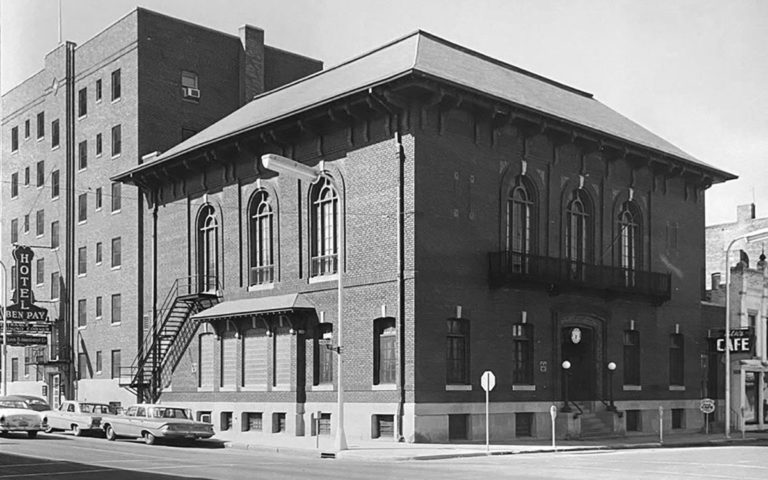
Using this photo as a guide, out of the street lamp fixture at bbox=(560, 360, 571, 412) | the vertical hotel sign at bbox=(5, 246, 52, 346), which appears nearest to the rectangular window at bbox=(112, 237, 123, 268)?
the vertical hotel sign at bbox=(5, 246, 52, 346)

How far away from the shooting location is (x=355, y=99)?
115 feet

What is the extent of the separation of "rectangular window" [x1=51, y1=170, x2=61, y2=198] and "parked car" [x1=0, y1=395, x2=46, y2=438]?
22348mm

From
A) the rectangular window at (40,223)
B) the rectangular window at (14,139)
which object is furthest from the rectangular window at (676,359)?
the rectangular window at (14,139)

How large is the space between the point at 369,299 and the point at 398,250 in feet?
7.75

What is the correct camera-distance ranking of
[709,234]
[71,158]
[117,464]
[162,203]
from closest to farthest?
1. [117,464]
2. [162,203]
3. [71,158]
4. [709,234]

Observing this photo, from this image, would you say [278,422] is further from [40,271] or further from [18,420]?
[40,271]

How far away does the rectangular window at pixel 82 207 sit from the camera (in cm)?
5428

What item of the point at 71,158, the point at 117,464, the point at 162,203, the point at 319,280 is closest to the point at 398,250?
the point at 319,280

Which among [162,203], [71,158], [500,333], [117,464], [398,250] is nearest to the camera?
[117,464]

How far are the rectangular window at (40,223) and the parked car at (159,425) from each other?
26.4m

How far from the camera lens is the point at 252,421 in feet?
133

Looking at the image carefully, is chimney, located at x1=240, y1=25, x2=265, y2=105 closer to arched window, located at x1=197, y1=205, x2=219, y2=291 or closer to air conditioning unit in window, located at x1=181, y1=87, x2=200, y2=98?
air conditioning unit in window, located at x1=181, y1=87, x2=200, y2=98

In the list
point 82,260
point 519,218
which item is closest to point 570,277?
point 519,218

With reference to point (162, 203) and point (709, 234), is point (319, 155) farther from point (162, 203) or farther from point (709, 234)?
point (709, 234)
